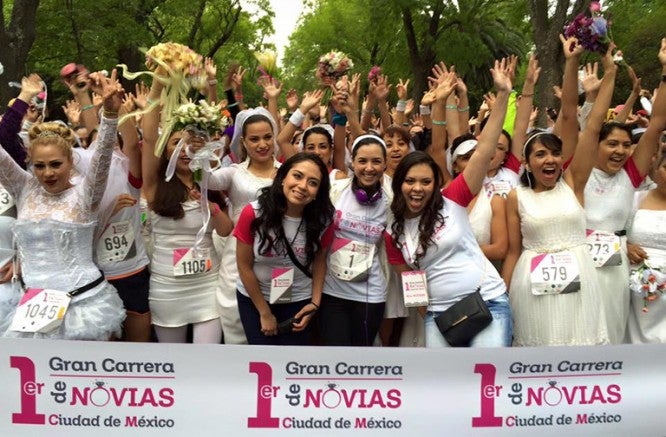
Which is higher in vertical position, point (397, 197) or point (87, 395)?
point (397, 197)

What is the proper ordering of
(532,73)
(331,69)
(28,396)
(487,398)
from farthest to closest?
(331,69) → (532,73) → (487,398) → (28,396)

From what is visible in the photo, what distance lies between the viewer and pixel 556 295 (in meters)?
3.85

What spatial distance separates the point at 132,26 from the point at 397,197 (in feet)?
42.5

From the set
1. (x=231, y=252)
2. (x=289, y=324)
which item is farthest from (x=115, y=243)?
(x=289, y=324)

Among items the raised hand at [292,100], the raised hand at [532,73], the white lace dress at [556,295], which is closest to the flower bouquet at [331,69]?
the raised hand at [292,100]

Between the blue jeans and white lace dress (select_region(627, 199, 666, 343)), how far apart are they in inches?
43.7

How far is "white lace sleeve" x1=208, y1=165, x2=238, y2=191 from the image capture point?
4.25m

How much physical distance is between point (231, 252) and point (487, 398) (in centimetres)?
193

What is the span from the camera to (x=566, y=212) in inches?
153

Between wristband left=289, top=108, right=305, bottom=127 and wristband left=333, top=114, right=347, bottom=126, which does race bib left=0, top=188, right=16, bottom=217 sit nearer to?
wristband left=289, top=108, right=305, bottom=127

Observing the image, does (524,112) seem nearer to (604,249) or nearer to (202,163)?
(604,249)

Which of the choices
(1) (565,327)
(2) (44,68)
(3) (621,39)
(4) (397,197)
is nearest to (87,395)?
(4) (397,197)

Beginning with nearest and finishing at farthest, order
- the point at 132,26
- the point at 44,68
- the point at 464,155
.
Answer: the point at 464,155
the point at 132,26
the point at 44,68

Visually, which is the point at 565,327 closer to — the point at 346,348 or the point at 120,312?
the point at 346,348
